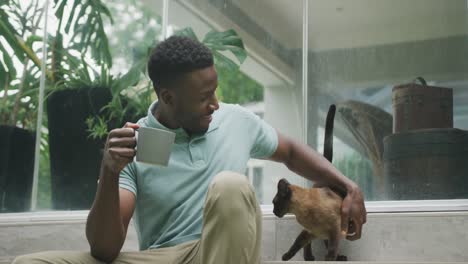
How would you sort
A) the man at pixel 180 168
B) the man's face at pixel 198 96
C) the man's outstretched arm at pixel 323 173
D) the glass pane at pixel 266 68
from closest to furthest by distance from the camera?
the man at pixel 180 168 → the man's face at pixel 198 96 → the man's outstretched arm at pixel 323 173 → the glass pane at pixel 266 68

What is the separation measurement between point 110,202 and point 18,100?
2022 millimetres

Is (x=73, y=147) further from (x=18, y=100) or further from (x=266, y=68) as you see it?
(x=266, y=68)

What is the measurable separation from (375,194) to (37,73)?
72.7 inches

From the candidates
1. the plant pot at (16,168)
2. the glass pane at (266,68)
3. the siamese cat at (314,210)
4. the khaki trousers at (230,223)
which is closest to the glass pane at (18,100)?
the plant pot at (16,168)

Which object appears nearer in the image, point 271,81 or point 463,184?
point 463,184

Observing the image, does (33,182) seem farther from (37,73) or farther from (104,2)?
(104,2)

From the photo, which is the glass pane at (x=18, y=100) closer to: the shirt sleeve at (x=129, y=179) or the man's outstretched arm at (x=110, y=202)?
the shirt sleeve at (x=129, y=179)

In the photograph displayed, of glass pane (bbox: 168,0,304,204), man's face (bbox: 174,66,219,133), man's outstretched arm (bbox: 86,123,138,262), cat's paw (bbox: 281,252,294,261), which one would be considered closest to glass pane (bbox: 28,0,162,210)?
glass pane (bbox: 168,0,304,204)

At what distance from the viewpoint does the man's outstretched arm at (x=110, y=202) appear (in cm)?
215

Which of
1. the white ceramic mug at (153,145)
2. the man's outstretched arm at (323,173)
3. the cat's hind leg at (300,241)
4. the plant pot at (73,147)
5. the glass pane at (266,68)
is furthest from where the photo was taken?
the plant pot at (73,147)

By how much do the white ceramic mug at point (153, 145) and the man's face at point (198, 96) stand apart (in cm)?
36

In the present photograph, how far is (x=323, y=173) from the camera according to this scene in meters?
2.67

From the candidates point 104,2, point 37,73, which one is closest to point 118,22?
point 104,2

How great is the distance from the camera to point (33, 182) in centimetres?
395
